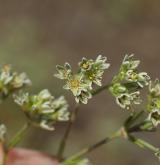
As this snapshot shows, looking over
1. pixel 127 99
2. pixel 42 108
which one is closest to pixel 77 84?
pixel 127 99

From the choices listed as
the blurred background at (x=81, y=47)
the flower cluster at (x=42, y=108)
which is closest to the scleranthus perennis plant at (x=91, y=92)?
the flower cluster at (x=42, y=108)

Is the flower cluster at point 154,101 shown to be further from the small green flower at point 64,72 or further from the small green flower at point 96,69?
the small green flower at point 64,72

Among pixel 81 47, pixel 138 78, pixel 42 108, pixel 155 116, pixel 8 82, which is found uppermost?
pixel 81 47

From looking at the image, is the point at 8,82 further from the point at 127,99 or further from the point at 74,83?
the point at 127,99

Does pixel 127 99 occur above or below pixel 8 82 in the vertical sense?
below

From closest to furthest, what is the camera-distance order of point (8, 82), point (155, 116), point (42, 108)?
1. point (155, 116)
2. point (42, 108)
3. point (8, 82)
